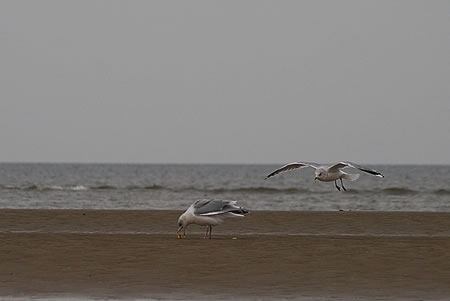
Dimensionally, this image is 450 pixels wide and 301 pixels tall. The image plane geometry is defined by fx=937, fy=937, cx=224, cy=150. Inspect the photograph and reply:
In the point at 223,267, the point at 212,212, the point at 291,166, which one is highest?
the point at 291,166

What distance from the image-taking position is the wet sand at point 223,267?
11.6 metres

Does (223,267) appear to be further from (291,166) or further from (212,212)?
(291,166)

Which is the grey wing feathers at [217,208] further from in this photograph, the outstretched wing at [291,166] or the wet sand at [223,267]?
the outstretched wing at [291,166]

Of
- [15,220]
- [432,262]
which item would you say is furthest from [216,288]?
[15,220]

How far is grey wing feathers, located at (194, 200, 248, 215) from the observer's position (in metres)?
16.8

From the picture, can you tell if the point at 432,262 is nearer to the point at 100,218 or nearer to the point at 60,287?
the point at 60,287

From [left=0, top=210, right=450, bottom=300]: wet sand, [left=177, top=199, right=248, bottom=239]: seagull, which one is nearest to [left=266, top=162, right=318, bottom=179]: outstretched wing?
[left=0, top=210, right=450, bottom=300]: wet sand

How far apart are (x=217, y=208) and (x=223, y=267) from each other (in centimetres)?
367

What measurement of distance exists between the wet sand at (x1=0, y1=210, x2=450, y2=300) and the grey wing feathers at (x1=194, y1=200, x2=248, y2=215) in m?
0.54

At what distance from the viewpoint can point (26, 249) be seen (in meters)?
Answer: 15.1

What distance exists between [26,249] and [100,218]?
10.2 metres

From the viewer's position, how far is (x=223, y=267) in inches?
527

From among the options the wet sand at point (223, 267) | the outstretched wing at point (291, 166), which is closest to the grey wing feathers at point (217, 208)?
the wet sand at point (223, 267)

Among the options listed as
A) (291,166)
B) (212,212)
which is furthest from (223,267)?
(291,166)
